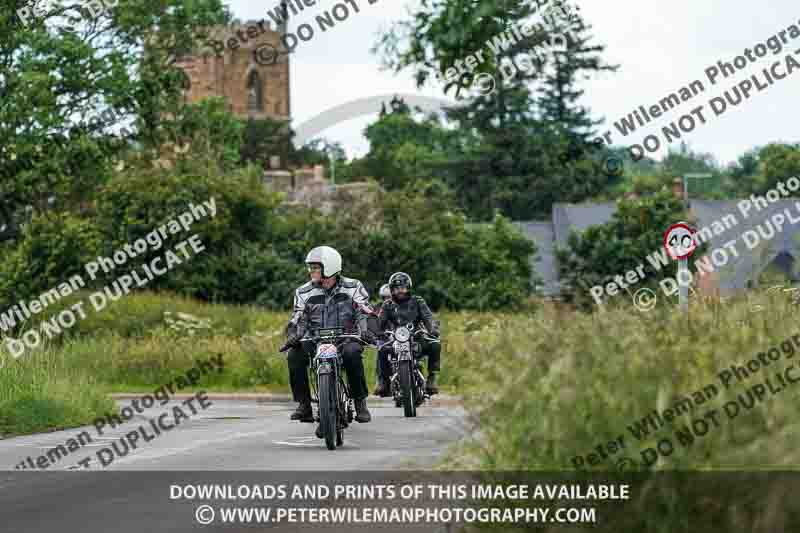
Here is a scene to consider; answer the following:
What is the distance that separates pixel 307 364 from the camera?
51.1 feet

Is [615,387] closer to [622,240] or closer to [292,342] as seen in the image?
[292,342]

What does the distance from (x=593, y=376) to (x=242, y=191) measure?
43390mm

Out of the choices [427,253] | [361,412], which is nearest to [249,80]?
[427,253]

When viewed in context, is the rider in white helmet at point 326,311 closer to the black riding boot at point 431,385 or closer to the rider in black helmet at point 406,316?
the rider in black helmet at point 406,316

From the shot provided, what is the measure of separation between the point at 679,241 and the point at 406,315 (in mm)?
5784

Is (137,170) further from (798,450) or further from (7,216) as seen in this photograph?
(798,450)

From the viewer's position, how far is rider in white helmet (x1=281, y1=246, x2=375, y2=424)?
1514 centimetres

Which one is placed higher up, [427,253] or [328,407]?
[427,253]

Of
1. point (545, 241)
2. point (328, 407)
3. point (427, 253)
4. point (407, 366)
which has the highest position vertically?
point (545, 241)

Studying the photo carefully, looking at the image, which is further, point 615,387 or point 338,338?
point 338,338

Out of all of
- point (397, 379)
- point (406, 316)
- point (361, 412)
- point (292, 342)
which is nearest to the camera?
point (292, 342)

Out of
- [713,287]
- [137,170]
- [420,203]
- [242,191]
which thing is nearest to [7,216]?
[137,170]

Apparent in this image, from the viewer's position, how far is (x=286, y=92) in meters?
133

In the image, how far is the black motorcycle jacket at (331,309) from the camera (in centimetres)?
1514
